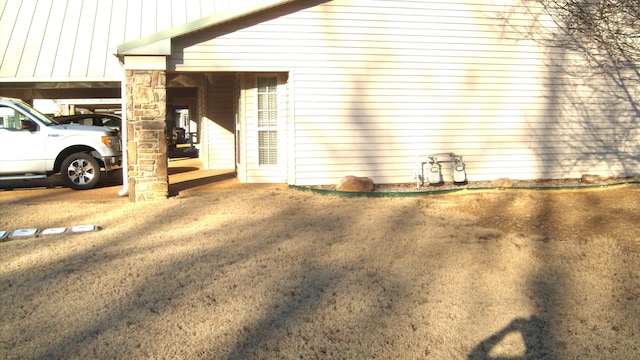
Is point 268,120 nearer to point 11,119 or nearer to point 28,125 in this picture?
point 28,125

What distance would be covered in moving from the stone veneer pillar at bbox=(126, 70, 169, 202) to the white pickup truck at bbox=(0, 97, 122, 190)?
280 centimetres

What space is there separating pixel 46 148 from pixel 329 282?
869 cm

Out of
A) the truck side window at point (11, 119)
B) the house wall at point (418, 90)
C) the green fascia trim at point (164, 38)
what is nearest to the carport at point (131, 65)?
the green fascia trim at point (164, 38)

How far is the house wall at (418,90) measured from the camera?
1117 cm

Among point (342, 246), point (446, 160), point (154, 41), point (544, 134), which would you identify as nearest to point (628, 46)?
point (544, 134)

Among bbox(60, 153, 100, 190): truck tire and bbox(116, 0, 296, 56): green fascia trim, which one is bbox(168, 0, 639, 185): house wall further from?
bbox(60, 153, 100, 190): truck tire

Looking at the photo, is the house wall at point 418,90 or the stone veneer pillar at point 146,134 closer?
the stone veneer pillar at point 146,134

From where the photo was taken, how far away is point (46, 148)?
1229 cm

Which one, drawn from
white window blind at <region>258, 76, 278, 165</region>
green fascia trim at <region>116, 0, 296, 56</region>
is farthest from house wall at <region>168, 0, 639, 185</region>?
white window blind at <region>258, 76, 278, 165</region>

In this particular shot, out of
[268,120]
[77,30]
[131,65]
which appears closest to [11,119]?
[77,30]

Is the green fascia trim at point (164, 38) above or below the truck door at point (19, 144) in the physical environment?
above

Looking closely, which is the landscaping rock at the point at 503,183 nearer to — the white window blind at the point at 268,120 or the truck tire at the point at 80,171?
the white window blind at the point at 268,120

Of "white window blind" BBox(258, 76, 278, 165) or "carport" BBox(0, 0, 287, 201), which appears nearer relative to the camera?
"carport" BBox(0, 0, 287, 201)

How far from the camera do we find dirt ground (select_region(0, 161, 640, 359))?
466 cm
